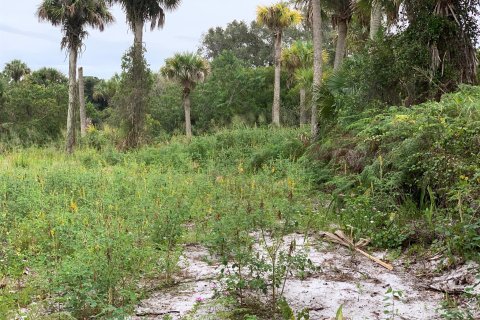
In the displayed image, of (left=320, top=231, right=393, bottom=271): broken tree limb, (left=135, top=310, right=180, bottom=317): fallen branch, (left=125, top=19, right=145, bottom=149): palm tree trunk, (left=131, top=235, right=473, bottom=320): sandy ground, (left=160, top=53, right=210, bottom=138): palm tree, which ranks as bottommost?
(left=135, top=310, right=180, bottom=317): fallen branch

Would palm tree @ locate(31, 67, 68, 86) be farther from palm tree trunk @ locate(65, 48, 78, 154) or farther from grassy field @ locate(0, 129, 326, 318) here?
grassy field @ locate(0, 129, 326, 318)

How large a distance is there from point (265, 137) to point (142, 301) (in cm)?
1182

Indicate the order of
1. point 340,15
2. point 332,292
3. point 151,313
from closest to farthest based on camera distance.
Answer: point 151,313, point 332,292, point 340,15

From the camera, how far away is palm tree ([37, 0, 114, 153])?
2025 cm

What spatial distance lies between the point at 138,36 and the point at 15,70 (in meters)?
22.6

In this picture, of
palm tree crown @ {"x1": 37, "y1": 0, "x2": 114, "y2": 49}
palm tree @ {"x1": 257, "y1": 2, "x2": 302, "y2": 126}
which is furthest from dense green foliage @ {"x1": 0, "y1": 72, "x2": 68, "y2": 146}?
palm tree @ {"x1": 257, "y1": 2, "x2": 302, "y2": 126}

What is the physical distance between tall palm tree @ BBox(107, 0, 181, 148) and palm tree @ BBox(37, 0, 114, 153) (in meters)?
1.63

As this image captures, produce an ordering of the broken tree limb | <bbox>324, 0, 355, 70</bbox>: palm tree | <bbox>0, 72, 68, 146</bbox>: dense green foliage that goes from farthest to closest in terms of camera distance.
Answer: <bbox>0, 72, 68, 146</bbox>: dense green foliage
<bbox>324, 0, 355, 70</bbox>: palm tree
the broken tree limb

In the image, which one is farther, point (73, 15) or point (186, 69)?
point (186, 69)

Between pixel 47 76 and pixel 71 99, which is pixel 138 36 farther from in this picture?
pixel 47 76

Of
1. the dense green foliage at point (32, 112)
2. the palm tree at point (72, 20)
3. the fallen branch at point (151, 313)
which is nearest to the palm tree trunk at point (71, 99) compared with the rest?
the palm tree at point (72, 20)

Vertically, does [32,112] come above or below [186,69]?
below

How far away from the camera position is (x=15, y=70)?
37.3 metres

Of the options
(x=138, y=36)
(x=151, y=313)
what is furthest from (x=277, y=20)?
(x=151, y=313)
